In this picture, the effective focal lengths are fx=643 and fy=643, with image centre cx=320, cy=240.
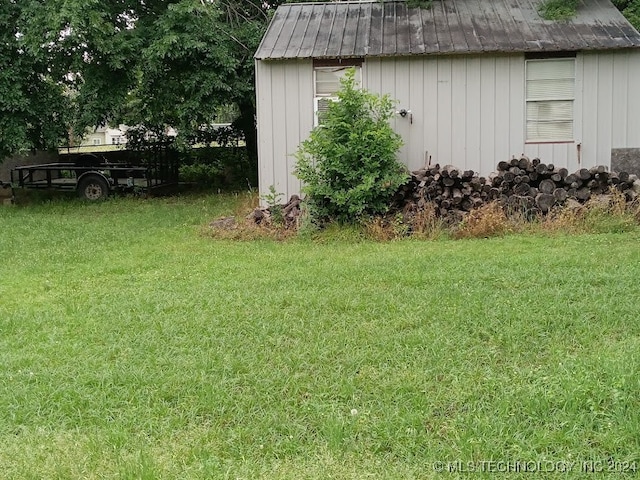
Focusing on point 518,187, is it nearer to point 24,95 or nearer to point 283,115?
point 283,115

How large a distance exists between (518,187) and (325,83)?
342 centimetres

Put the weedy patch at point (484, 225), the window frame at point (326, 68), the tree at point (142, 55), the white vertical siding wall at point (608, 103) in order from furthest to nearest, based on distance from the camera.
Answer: the tree at point (142, 55)
the window frame at point (326, 68)
the white vertical siding wall at point (608, 103)
the weedy patch at point (484, 225)

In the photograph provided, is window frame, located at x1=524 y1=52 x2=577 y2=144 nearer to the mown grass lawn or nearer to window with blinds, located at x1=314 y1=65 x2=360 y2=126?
window with blinds, located at x1=314 y1=65 x2=360 y2=126

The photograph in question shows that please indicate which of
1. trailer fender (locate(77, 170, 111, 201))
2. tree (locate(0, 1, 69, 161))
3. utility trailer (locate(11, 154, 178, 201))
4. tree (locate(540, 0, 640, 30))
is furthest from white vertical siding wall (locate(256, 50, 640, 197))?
trailer fender (locate(77, 170, 111, 201))

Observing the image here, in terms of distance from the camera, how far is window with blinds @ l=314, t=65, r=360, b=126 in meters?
10.2

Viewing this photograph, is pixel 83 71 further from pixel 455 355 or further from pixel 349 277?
pixel 455 355

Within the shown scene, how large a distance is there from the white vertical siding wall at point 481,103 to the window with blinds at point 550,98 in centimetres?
11

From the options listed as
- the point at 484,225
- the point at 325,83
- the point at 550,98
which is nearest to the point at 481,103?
the point at 550,98

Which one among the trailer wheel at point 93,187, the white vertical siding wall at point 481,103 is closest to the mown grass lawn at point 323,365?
the white vertical siding wall at point 481,103

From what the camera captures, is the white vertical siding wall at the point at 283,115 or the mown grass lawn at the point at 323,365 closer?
the mown grass lawn at the point at 323,365

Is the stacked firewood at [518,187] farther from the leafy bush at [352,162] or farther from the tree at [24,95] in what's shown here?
the tree at [24,95]

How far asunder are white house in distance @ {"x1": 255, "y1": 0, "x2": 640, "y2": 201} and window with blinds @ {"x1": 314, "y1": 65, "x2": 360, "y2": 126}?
16mm

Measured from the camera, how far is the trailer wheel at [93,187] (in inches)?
566

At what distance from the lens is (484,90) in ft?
32.9
